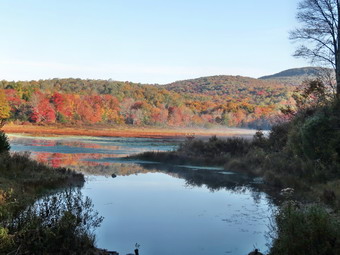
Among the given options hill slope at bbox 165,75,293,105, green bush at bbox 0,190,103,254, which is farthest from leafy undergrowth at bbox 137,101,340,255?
hill slope at bbox 165,75,293,105

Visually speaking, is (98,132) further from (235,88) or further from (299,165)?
(235,88)

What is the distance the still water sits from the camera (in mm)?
11219

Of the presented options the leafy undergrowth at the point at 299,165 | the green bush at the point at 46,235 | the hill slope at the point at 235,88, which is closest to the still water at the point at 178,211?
the leafy undergrowth at the point at 299,165

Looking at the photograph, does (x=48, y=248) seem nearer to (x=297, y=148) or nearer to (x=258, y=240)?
(x=258, y=240)

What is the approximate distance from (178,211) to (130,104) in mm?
93772

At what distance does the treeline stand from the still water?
57.8m

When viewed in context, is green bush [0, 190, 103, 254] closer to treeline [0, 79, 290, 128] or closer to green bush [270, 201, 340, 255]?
green bush [270, 201, 340, 255]

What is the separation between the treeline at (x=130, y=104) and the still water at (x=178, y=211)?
5780 centimetres

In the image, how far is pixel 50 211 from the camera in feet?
Answer: 31.9

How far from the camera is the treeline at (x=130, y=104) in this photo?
86812mm

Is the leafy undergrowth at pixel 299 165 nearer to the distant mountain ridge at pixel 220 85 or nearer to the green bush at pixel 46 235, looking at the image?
the green bush at pixel 46 235

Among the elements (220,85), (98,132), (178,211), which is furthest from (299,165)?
(220,85)

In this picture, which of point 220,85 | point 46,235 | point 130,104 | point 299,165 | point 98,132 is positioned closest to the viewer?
point 46,235

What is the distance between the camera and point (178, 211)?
15477 mm
